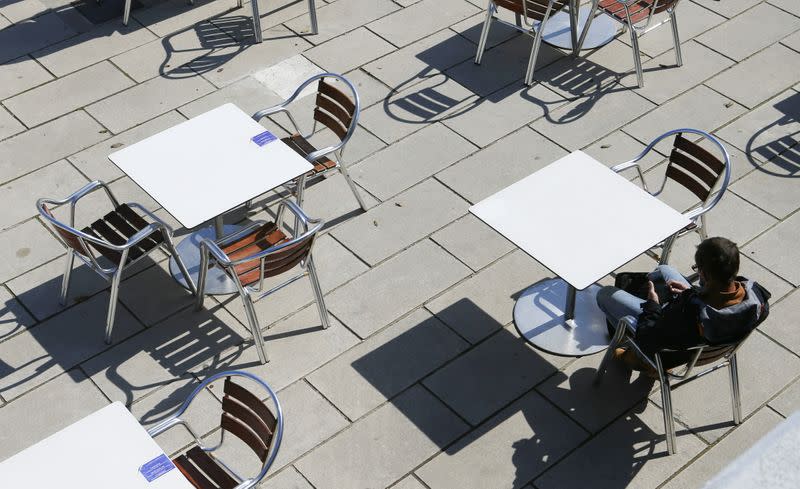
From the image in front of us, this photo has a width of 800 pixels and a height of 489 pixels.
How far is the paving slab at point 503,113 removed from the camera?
24.5ft

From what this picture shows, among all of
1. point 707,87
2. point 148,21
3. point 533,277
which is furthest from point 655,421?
point 148,21

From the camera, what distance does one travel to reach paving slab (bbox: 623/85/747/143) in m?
7.52

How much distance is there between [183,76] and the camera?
7.98m

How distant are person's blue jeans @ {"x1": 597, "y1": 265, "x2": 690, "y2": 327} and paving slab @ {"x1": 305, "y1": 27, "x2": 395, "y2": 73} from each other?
132 inches

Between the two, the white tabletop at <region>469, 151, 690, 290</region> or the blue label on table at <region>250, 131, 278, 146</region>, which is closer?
the white tabletop at <region>469, 151, 690, 290</region>

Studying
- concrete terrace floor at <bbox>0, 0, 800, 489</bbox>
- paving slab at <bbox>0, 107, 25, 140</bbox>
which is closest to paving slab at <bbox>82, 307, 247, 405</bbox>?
concrete terrace floor at <bbox>0, 0, 800, 489</bbox>

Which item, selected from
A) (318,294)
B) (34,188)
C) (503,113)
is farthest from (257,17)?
(318,294)

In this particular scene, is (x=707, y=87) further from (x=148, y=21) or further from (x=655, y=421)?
(x=148, y=21)

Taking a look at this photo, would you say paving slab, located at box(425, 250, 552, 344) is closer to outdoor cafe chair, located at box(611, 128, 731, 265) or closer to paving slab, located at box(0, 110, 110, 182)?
outdoor cafe chair, located at box(611, 128, 731, 265)

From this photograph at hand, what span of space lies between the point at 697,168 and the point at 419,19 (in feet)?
11.0

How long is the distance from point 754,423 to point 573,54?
3.76m

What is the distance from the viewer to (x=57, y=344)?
19.5 feet

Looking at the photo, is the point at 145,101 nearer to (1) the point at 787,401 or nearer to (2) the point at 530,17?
A: (2) the point at 530,17

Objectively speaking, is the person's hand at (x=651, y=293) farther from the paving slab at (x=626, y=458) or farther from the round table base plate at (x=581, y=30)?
the round table base plate at (x=581, y=30)
